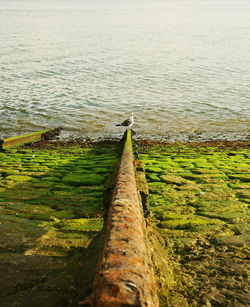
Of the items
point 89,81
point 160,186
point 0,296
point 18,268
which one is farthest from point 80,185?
point 89,81

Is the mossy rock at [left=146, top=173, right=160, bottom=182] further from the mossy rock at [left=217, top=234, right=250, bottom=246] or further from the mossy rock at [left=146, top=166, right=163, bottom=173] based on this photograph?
the mossy rock at [left=217, top=234, right=250, bottom=246]

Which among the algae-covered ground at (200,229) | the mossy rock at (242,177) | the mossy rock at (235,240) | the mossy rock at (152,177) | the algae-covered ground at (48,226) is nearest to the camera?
the algae-covered ground at (48,226)

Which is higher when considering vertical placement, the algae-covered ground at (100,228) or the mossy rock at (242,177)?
the algae-covered ground at (100,228)

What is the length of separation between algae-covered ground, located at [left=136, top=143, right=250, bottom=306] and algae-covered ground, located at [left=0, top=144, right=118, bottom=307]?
30.4 inches

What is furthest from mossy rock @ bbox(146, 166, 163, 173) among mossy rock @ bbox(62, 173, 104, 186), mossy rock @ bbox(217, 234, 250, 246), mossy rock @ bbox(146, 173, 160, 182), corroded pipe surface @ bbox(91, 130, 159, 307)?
corroded pipe surface @ bbox(91, 130, 159, 307)

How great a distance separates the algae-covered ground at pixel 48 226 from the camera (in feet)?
7.92

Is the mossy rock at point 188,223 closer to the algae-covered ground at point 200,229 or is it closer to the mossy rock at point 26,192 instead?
the algae-covered ground at point 200,229

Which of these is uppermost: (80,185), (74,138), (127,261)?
(127,261)

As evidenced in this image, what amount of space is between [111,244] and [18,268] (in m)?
1.39

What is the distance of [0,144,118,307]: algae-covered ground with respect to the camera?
7.92 ft

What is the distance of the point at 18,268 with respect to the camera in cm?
272

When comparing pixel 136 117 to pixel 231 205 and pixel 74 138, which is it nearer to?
pixel 74 138

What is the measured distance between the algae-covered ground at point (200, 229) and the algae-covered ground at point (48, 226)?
0.77m

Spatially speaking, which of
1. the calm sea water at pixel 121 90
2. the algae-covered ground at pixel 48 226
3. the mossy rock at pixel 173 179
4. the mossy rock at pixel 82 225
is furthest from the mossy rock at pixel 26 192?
the calm sea water at pixel 121 90
